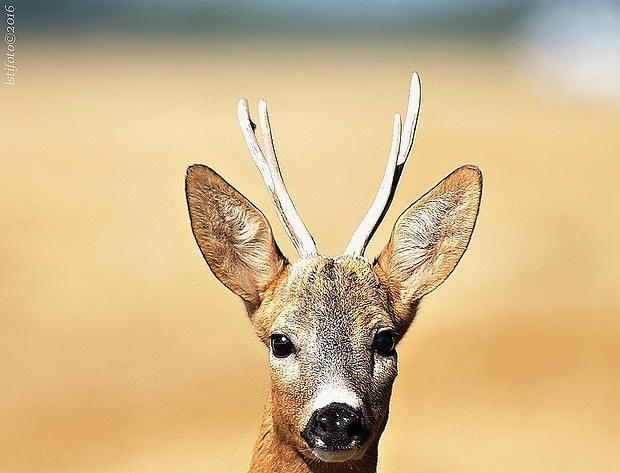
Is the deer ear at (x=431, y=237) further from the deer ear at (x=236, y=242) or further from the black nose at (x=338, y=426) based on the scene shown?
the black nose at (x=338, y=426)

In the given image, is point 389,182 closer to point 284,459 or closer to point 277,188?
point 277,188

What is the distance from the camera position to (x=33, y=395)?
1392 centimetres

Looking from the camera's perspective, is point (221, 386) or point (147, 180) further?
point (147, 180)

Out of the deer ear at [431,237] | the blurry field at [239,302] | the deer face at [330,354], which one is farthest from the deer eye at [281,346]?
the blurry field at [239,302]

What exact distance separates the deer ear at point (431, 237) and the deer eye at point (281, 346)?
29.8 inches

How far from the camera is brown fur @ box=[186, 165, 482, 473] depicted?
5.96 metres

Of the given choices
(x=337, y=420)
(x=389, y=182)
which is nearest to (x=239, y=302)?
(x=389, y=182)

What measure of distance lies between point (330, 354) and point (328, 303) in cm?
30

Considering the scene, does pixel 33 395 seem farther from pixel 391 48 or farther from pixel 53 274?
pixel 391 48

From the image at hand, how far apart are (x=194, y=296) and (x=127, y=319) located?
1.07 metres

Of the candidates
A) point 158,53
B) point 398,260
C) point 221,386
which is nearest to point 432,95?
point 158,53

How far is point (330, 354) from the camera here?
5910 mm

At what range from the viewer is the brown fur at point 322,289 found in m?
5.96

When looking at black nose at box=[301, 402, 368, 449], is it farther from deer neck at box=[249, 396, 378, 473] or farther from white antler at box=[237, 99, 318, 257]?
white antler at box=[237, 99, 318, 257]
